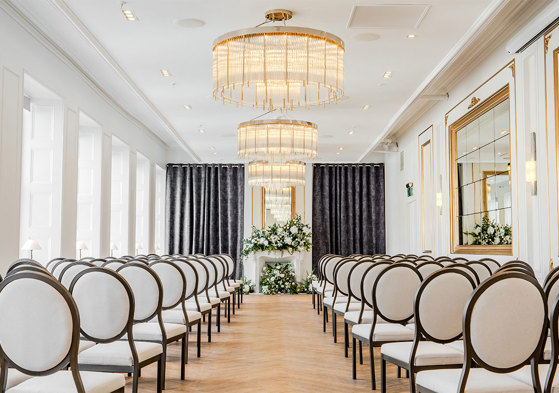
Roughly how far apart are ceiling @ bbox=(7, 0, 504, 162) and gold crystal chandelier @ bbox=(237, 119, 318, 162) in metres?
1.07

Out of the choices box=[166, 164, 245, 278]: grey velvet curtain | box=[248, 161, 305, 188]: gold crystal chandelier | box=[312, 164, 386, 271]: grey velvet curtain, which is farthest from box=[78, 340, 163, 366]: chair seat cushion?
box=[312, 164, 386, 271]: grey velvet curtain

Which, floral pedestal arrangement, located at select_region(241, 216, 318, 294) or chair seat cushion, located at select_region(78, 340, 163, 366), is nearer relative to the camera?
chair seat cushion, located at select_region(78, 340, 163, 366)

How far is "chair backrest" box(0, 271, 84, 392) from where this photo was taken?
2551mm

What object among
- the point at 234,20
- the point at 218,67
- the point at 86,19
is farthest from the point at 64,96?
the point at 218,67

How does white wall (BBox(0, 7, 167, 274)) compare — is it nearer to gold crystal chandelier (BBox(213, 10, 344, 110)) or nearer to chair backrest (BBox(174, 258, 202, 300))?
chair backrest (BBox(174, 258, 202, 300))

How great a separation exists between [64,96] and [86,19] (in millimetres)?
1937

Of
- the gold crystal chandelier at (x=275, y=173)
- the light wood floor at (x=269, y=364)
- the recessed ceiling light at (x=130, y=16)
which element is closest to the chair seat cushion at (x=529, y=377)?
the light wood floor at (x=269, y=364)

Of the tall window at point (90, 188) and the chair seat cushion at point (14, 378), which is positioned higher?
the tall window at point (90, 188)

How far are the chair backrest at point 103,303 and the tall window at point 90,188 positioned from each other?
6619 millimetres

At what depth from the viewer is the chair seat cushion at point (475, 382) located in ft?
8.51

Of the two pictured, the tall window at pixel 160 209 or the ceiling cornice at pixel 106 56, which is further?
the tall window at pixel 160 209

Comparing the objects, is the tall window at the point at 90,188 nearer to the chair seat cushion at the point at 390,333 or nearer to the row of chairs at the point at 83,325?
the row of chairs at the point at 83,325

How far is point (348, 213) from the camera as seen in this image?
643 inches

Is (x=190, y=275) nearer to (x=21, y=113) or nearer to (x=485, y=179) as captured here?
(x=21, y=113)
